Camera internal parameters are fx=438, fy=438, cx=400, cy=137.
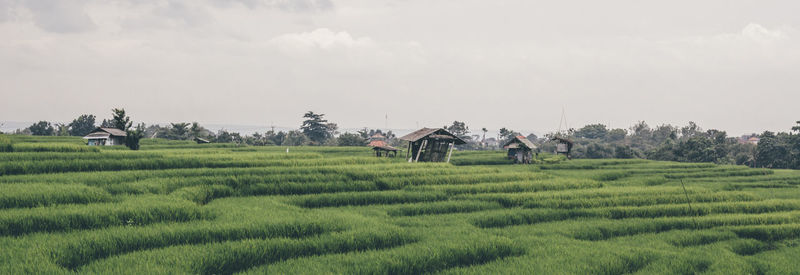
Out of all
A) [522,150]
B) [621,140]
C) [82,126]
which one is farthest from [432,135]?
[621,140]

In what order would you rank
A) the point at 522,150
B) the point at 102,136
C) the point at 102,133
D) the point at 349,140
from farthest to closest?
1. the point at 349,140
2. the point at 522,150
3. the point at 102,133
4. the point at 102,136

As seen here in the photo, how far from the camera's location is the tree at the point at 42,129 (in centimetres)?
6168

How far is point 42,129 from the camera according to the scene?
6244 centimetres

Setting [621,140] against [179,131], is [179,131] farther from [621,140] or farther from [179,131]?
[621,140]

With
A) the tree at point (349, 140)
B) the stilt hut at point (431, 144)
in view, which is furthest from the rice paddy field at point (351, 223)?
the tree at point (349, 140)

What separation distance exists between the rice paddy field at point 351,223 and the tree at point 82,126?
216 feet

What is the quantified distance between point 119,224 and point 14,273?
314 cm

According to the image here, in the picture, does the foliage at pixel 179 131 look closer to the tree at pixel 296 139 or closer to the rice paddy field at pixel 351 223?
the tree at pixel 296 139

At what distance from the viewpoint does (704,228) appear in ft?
40.6

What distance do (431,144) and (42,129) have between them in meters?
61.6

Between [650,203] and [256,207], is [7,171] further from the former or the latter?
[650,203]

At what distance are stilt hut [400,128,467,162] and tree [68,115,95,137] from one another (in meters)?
65.6

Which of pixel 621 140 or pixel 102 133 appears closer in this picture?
pixel 102 133

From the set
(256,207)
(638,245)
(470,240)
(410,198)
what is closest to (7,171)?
(256,207)
